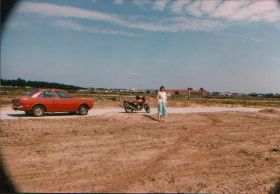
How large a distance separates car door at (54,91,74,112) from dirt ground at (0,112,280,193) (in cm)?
469

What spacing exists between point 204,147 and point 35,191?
6.40m

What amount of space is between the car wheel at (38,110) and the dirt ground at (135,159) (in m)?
3.92

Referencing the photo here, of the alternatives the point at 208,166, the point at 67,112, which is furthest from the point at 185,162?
the point at 67,112

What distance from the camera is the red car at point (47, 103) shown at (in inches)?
737

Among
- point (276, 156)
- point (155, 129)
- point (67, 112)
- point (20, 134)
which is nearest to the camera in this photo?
point (276, 156)

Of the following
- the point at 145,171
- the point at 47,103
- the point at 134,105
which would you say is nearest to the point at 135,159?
the point at 145,171

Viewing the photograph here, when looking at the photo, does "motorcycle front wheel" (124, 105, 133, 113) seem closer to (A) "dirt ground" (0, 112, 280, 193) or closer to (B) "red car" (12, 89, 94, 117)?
(B) "red car" (12, 89, 94, 117)

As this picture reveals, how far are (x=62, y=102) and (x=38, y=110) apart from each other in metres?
1.50

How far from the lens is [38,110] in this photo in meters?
19.1

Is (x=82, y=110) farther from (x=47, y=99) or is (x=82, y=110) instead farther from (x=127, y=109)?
(x=127, y=109)

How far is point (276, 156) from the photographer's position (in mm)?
10930

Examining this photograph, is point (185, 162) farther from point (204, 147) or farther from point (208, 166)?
point (204, 147)

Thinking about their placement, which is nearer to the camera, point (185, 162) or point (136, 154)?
point (185, 162)

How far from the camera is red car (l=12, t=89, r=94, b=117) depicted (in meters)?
18.7
